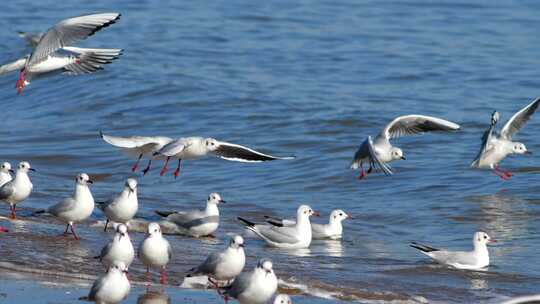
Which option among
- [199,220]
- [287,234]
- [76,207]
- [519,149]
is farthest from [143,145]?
[519,149]

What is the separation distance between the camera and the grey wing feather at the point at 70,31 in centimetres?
1410

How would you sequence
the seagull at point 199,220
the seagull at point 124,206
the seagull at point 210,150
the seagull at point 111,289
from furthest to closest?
the seagull at point 210,150
the seagull at point 199,220
the seagull at point 124,206
the seagull at point 111,289

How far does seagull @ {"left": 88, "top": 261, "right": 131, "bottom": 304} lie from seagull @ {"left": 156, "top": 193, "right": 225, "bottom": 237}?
384cm

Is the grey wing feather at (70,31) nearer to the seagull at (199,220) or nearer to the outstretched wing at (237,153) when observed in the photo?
the outstretched wing at (237,153)

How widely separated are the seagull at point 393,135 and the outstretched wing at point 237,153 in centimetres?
206

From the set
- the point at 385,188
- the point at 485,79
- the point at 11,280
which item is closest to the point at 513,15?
the point at 485,79

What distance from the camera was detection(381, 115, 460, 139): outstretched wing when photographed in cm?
1546

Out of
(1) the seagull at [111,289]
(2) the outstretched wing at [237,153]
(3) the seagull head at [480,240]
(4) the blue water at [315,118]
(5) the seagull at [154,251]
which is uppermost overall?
(1) the seagull at [111,289]

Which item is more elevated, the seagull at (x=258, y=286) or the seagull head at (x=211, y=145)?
the seagull at (x=258, y=286)

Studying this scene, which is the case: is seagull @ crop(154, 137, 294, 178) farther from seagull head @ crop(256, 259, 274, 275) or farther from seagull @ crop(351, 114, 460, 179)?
seagull head @ crop(256, 259, 274, 275)

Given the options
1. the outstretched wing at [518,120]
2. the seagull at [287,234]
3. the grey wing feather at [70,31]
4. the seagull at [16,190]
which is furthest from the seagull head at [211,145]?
the outstretched wing at [518,120]

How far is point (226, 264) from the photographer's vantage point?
360 inches

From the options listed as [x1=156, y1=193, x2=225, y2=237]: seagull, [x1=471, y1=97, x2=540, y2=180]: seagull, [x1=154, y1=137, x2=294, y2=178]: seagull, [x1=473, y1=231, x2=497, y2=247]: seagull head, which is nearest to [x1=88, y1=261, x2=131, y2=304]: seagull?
[x1=156, y1=193, x2=225, y2=237]: seagull

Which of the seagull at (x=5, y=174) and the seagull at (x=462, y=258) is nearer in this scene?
the seagull at (x=462, y=258)
